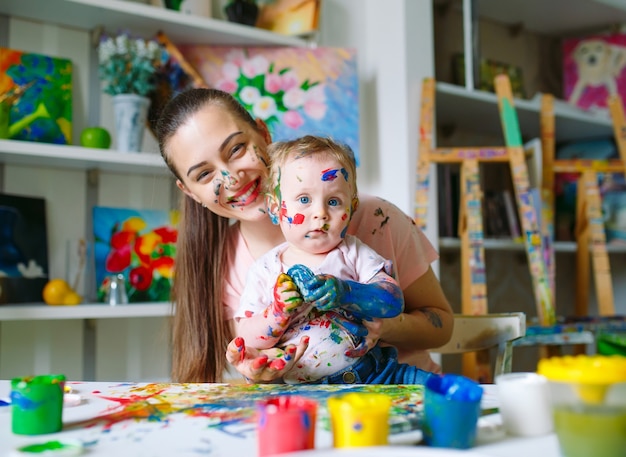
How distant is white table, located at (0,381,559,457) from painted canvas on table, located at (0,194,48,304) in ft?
4.14

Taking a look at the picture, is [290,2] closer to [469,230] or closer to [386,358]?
[469,230]

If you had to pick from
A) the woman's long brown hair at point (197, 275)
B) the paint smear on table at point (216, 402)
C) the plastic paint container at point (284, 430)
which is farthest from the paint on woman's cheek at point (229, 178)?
the plastic paint container at point (284, 430)

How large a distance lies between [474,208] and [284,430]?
1.90 m

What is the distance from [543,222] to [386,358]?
1711mm

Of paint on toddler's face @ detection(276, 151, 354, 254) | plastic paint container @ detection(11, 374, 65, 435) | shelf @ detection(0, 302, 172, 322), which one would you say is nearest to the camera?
plastic paint container @ detection(11, 374, 65, 435)

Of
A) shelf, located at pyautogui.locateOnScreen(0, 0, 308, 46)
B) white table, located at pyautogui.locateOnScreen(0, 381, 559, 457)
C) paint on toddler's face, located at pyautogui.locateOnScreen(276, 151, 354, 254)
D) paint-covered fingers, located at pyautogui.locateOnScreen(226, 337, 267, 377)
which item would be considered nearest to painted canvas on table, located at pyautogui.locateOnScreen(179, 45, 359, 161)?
shelf, located at pyautogui.locateOnScreen(0, 0, 308, 46)

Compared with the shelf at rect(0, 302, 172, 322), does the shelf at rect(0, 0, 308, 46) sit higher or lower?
higher

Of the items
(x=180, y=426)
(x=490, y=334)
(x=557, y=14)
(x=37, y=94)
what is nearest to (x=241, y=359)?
(x=180, y=426)

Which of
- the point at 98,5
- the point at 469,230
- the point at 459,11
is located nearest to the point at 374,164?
the point at 469,230

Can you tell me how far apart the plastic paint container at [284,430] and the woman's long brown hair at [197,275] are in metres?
0.80

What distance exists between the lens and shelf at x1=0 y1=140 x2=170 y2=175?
6.37 feet

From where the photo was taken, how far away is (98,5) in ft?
6.73

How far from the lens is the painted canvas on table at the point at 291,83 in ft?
7.73

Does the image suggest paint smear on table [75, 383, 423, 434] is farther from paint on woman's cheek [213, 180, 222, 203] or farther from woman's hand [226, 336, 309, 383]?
paint on woman's cheek [213, 180, 222, 203]
